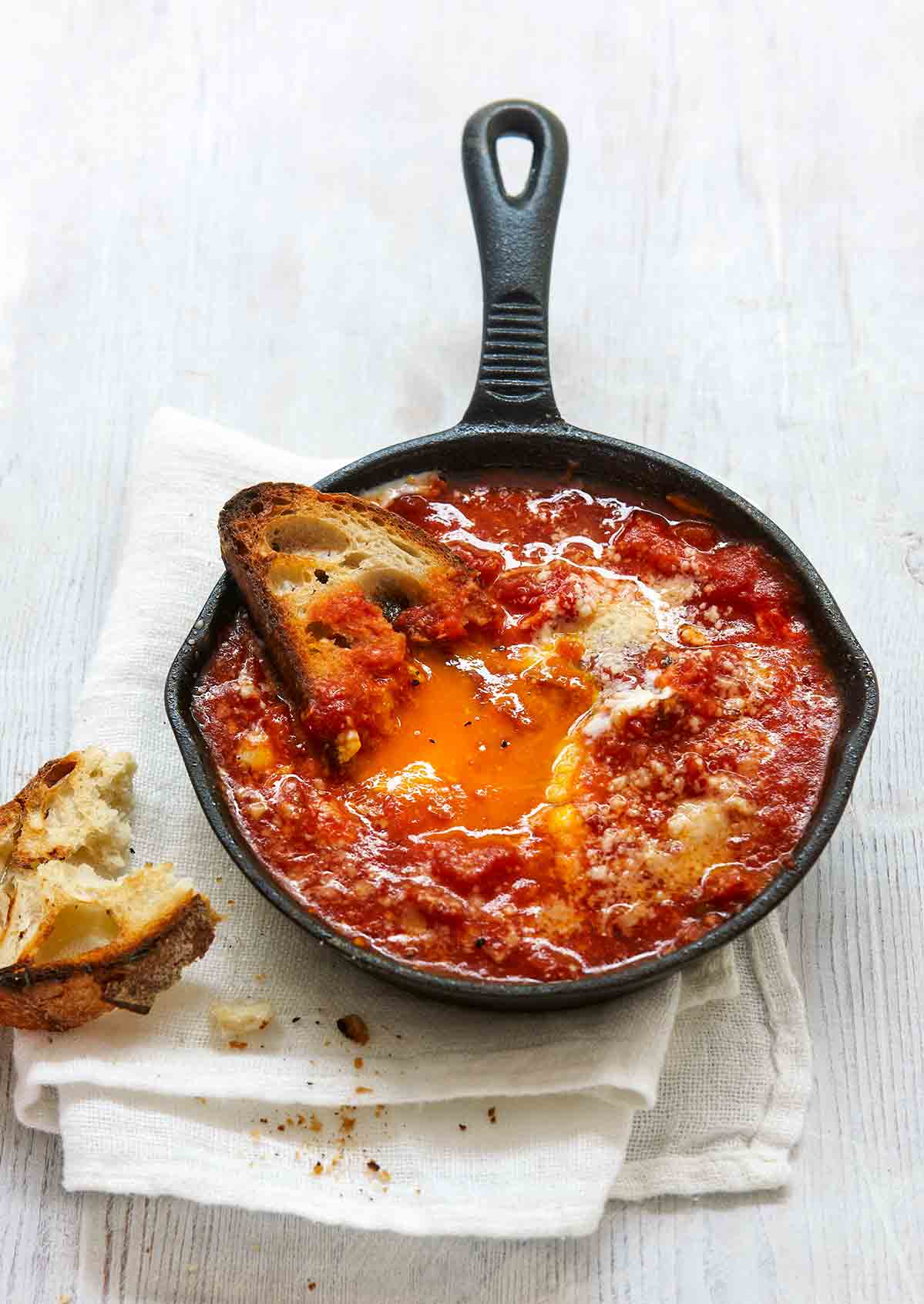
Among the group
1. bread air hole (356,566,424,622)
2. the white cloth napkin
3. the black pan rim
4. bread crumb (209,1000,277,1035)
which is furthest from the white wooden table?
bread air hole (356,566,424,622)

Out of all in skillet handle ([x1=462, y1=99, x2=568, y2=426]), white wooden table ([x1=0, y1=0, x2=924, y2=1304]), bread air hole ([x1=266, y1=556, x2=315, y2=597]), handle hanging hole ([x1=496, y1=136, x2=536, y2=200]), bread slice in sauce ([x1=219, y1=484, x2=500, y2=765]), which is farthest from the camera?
handle hanging hole ([x1=496, y1=136, x2=536, y2=200])

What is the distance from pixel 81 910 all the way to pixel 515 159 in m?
3.21

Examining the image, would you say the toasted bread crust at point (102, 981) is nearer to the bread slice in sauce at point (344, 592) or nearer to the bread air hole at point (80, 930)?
the bread air hole at point (80, 930)

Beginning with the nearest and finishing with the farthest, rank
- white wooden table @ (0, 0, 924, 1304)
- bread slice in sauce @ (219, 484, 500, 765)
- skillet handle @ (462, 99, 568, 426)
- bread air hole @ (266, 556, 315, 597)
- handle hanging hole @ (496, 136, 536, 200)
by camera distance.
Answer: white wooden table @ (0, 0, 924, 1304)
bread slice in sauce @ (219, 484, 500, 765)
bread air hole @ (266, 556, 315, 597)
skillet handle @ (462, 99, 568, 426)
handle hanging hole @ (496, 136, 536, 200)

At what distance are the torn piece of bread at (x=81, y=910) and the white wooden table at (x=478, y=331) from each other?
15.1 inches

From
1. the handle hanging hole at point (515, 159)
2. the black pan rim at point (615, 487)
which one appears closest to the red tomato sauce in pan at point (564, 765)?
the black pan rim at point (615, 487)

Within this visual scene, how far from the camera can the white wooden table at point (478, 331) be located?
3.31 meters

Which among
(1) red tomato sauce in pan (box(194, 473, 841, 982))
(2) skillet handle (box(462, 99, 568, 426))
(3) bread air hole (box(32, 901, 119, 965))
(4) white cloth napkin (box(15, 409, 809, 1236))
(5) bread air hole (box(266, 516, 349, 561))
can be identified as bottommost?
(4) white cloth napkin (box(15, 409, 809, 1236))

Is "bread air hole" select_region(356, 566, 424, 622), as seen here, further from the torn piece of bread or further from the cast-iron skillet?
the torn piece of bread

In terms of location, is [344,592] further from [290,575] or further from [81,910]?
[81,910]

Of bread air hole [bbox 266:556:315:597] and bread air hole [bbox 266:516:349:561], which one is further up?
bread air hole [bbox 266:516:349:561]

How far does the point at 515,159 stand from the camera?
5148 millimetres

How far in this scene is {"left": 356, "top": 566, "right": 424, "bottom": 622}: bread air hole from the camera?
3674mm

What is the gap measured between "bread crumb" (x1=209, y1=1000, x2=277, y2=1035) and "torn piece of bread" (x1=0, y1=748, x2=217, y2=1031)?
0.47 ft
